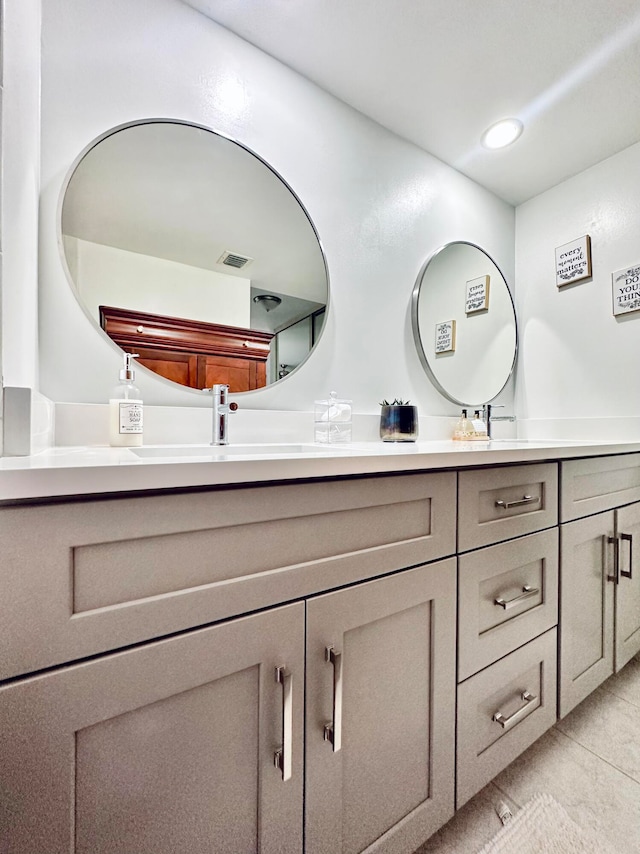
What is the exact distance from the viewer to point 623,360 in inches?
68.1

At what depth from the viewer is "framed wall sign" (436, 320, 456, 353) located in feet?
5.66

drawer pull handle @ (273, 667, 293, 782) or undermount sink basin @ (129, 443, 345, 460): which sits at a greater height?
undermount sink basin @ (129, 443, 345, 460)

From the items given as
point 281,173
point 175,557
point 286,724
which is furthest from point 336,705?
point 281,173

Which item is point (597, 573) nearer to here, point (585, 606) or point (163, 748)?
point (585, 606)

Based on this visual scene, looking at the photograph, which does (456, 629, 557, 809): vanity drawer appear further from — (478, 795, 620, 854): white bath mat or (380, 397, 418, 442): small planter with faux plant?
(380, 397, 418, 442): small planter with faux plant

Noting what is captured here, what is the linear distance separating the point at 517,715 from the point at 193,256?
4.90 feet

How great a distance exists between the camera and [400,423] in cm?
144

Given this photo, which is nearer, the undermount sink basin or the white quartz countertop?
the white quartz countertop

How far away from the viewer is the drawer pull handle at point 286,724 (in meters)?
0.61

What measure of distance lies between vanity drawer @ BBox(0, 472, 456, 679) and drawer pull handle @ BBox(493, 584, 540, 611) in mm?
360

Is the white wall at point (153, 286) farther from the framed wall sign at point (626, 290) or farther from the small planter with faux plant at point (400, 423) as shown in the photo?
the framed wall sign at point (626, 290)

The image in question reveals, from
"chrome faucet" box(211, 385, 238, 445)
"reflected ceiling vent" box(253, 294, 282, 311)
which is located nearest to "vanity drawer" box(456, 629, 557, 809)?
"chrome faucet" box(211, 385, 238, 445)

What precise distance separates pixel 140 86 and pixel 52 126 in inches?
11.0

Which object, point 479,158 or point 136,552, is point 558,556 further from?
point 479,158
